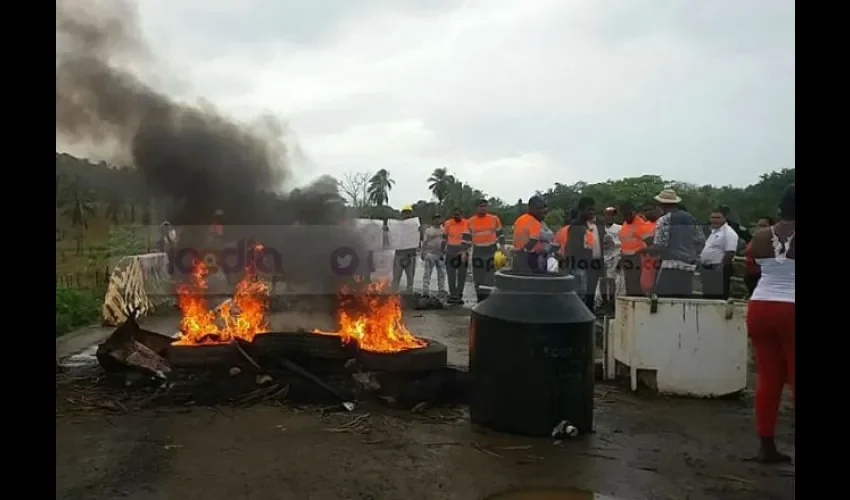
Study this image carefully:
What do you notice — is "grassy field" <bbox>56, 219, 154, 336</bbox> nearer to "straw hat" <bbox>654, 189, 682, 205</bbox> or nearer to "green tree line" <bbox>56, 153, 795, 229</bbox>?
"green tree line" <bbox>56, 153, 795, 229</bbox>

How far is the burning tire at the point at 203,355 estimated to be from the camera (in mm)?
6090

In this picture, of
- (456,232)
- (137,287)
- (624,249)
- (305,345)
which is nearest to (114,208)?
(137,287)

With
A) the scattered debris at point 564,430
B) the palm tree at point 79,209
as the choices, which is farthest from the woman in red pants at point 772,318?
the palm tree at point 79,209

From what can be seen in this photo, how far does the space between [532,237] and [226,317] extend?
4.06m

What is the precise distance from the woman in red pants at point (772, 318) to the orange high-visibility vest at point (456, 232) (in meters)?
7.40

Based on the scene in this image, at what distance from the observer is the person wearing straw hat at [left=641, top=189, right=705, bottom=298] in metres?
7.76

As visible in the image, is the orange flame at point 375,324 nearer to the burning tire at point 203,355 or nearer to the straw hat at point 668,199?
the burning tire at point 203,355

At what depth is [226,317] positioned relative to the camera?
23.1 ft

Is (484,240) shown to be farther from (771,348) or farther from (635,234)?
(771,348)

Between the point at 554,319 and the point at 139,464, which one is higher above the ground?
the point at 554,319
